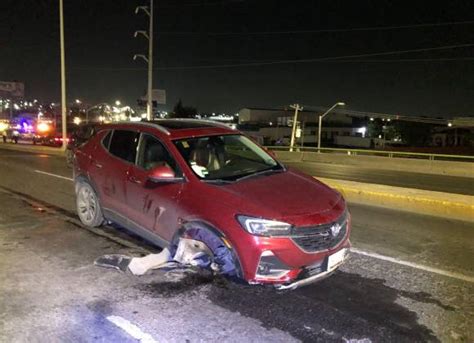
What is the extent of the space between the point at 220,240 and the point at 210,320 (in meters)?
0.80

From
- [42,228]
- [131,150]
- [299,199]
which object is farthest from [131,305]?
[42,228]

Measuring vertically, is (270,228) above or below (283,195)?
below

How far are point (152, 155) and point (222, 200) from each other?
1576 millimetres

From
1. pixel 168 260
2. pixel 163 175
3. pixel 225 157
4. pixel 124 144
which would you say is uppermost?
pixel 124 144

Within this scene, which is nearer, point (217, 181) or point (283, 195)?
point (283, 195)

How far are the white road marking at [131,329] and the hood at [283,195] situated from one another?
139 cm

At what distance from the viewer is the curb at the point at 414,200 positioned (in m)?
9.75

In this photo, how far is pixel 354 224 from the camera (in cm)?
864

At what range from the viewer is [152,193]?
5.78 meters

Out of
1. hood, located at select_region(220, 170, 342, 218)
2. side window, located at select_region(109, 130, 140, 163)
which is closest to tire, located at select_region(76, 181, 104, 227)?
side window, located at select_region(109, 130, 140, 163)

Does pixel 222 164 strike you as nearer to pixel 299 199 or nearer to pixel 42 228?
pixel 299 199

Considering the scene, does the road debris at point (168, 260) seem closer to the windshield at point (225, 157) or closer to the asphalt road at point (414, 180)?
the windshield at point (225, 157)

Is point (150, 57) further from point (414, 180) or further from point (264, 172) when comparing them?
point (264, 172)

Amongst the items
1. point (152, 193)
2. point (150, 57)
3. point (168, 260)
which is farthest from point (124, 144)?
point (150, 57)
